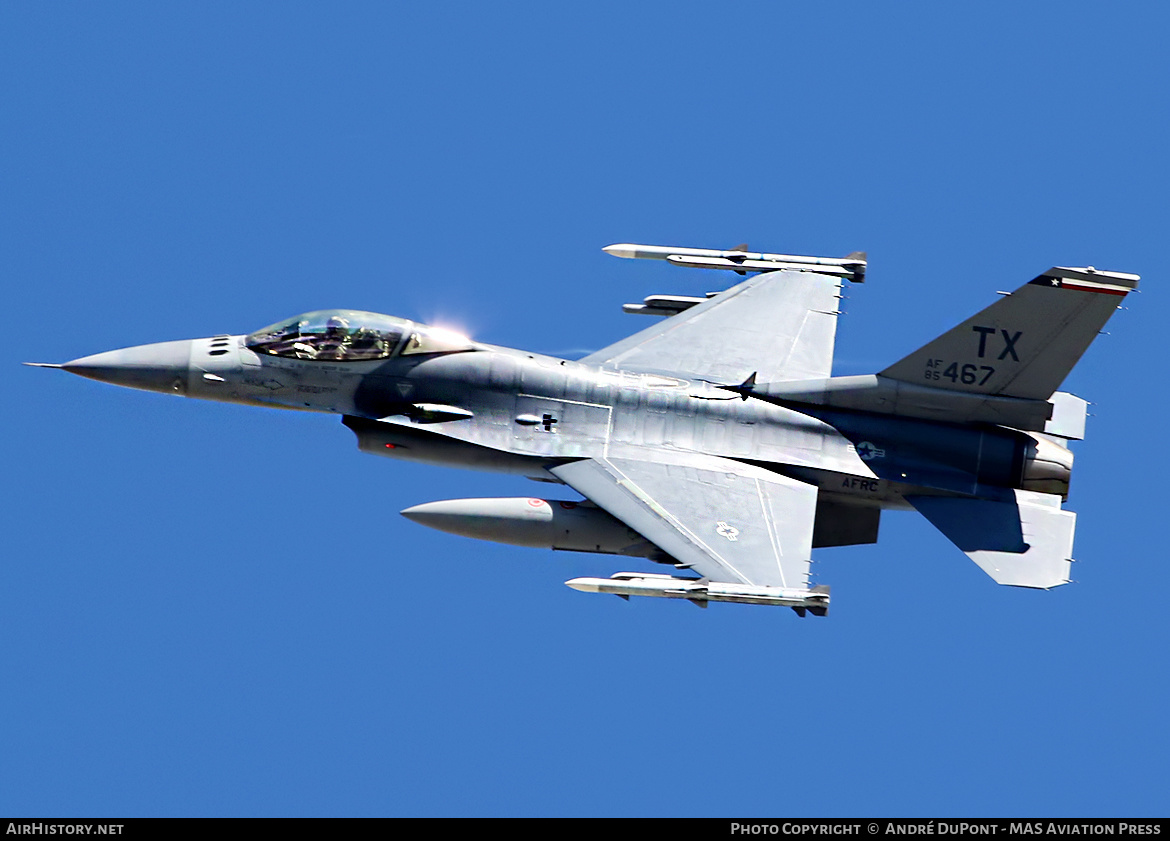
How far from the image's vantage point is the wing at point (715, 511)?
2388cm

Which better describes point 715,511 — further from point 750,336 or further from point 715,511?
point 750,336

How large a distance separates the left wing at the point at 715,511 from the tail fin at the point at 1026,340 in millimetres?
2233

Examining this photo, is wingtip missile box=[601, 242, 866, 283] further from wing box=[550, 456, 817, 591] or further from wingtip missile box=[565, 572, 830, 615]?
wingtip missile box=[565, 572, 830, 615]

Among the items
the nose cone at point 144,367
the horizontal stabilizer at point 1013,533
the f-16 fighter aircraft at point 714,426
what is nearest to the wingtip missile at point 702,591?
the f-16 fighter aircraft at point 714,426

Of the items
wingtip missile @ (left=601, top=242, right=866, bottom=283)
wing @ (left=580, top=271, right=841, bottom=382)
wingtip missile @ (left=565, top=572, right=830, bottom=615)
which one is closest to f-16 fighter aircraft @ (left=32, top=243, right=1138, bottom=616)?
wing @ (left=580, top=271, right=841, bottom=382)

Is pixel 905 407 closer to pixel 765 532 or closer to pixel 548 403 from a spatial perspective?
pixel 765 532

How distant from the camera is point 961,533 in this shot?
2462cm

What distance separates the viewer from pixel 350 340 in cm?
2503

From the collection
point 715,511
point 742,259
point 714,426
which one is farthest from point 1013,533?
point 742,259

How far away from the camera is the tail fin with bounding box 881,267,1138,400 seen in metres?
24.2

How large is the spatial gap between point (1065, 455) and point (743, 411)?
4.14 meters

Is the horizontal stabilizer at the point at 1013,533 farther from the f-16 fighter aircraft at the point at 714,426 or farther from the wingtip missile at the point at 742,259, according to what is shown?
the wingtip missile at the point at 742,259

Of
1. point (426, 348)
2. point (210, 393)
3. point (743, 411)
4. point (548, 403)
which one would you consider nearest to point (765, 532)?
point (743, 411)

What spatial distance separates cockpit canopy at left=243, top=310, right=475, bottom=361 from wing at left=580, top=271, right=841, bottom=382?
2331mm
